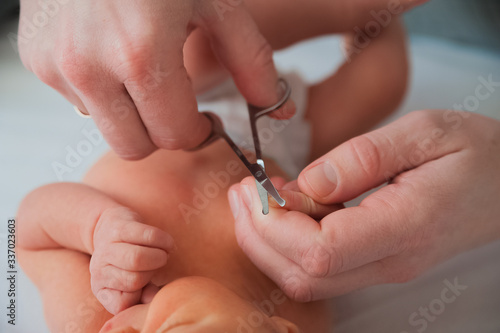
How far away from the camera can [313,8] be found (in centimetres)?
91

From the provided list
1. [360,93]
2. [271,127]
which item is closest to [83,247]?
[271,127]

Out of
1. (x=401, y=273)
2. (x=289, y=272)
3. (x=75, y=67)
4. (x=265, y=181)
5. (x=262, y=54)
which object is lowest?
(x=401, y=273)

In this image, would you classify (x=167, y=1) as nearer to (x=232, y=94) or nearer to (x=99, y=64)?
(x=99, y=64)

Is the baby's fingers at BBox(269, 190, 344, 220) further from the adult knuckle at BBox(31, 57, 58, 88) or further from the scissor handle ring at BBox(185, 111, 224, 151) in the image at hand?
the adult knuckle at BBox(31, 57, 58, 88)

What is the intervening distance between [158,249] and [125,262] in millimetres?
39

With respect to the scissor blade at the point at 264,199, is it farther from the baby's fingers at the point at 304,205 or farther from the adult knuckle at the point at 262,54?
the adult knuckle at the point at 262,54

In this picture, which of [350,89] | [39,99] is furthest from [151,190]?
[350,89]

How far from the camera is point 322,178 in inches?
21.1

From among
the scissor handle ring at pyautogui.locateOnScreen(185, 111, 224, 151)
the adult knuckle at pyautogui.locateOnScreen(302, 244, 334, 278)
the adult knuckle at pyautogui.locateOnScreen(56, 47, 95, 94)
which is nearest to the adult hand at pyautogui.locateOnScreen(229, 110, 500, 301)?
the adult knuckle at pyautogui.locateOnScreen(302, 244, 334, 278)

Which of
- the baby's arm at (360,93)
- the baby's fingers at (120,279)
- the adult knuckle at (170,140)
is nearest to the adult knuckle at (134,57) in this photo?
the adult knuckle at (170,140)

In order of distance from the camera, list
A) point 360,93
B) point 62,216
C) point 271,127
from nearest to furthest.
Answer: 1. point 62,216
2. point 271,127
3. point 360,93

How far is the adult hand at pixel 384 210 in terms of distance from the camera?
52cm

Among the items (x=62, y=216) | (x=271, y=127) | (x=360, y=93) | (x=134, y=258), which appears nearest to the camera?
(x=134, y=258)

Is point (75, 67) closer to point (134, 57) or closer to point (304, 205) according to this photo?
point (134, 57)
